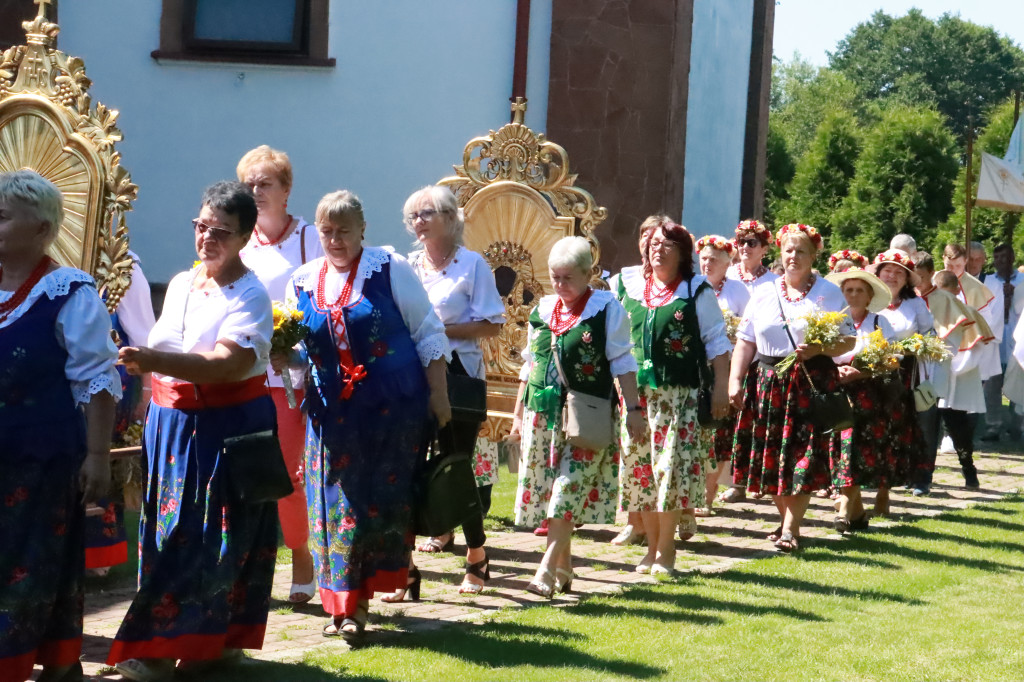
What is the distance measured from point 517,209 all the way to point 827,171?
878 inches

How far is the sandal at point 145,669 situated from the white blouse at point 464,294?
268 centimetres

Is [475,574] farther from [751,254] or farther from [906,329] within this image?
[906,329]

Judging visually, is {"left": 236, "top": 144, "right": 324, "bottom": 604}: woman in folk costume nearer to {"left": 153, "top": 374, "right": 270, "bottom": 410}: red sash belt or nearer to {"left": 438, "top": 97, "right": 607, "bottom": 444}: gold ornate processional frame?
{"left": 153, "top": 374, "right": 270, "bottom": 410}: red sash belt

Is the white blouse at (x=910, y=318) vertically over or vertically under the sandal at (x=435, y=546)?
over

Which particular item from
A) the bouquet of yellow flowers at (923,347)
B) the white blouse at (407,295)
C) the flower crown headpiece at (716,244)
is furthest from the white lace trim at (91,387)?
the bouquet of yellow flowers at (923,347)

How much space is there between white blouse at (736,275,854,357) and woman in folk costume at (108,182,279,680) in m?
4.48

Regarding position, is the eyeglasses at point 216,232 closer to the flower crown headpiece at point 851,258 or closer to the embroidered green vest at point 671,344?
the embroidered green vest at point 671,344

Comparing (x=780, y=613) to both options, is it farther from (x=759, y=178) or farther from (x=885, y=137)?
(x=885, y=137)

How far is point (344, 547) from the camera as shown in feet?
21.4

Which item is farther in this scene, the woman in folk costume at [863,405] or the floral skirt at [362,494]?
the woman in folk costume at [863,405]

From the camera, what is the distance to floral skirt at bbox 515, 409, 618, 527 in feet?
25.9

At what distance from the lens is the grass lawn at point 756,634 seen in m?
6.37

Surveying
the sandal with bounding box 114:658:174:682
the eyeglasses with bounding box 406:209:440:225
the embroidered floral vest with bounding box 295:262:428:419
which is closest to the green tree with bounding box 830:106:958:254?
the eyeglasses with bounding box 406:209:440:225

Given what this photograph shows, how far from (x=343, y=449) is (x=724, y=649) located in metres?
2.00
